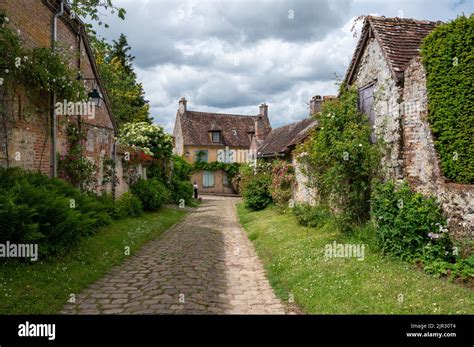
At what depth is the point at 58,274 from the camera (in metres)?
6.94

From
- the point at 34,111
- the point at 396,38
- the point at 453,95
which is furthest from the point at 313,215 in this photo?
the point at 34,111

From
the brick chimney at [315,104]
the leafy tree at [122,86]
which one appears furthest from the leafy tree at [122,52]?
→ the brick chimney at [315,104]

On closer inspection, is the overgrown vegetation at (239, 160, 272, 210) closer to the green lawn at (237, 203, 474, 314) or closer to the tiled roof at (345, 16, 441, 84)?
the tiled roof at (345, 16, 441, 84)

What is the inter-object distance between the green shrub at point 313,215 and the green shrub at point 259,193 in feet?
20.4

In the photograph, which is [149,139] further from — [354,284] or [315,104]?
[354,284]

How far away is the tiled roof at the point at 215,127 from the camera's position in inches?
1732

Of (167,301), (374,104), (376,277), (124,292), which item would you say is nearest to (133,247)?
(124,292)

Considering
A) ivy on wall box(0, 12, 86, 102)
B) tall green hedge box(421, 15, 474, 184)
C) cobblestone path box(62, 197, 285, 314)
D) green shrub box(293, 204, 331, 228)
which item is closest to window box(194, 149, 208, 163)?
green shrub box(293, 204, 331, 228)

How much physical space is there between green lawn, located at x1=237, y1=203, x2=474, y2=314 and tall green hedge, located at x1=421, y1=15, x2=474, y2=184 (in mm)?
2410

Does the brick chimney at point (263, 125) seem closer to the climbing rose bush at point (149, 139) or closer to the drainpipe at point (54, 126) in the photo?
the climbing rose bush at point (149, 139)

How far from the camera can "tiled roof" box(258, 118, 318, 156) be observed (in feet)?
66.4

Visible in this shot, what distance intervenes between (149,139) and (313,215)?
13.6 meters
